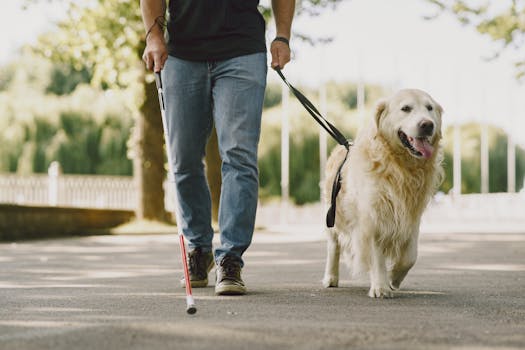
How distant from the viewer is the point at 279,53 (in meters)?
5.83

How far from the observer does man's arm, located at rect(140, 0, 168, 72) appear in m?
5.73

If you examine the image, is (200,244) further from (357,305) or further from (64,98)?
(64,98)

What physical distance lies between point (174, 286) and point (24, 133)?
98.5 ft

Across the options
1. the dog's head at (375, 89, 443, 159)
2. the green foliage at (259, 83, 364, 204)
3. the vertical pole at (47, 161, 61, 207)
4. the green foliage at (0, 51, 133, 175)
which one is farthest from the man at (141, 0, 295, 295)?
the green foliage at (259, 83, 364, 204)

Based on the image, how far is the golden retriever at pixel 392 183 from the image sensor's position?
5.52m

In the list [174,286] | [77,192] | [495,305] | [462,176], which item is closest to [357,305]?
[495,305]

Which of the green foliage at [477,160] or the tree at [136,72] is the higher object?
the tree at [136,72]

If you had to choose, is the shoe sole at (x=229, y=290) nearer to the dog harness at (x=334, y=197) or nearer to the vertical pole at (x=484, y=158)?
the dog harness at (x=334, y=197)

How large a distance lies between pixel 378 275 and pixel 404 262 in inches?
9.6

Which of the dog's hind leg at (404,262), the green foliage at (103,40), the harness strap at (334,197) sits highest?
the green foliage at (103,40)

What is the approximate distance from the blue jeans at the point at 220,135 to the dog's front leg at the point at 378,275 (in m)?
0.72

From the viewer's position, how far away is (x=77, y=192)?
2784 cm

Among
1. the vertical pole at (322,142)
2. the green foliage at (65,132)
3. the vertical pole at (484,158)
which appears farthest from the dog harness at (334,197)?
the vertical pole at (484,158)

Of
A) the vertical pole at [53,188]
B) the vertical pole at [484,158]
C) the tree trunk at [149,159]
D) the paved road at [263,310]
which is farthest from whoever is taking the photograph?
the vertical pole at [484,158]
